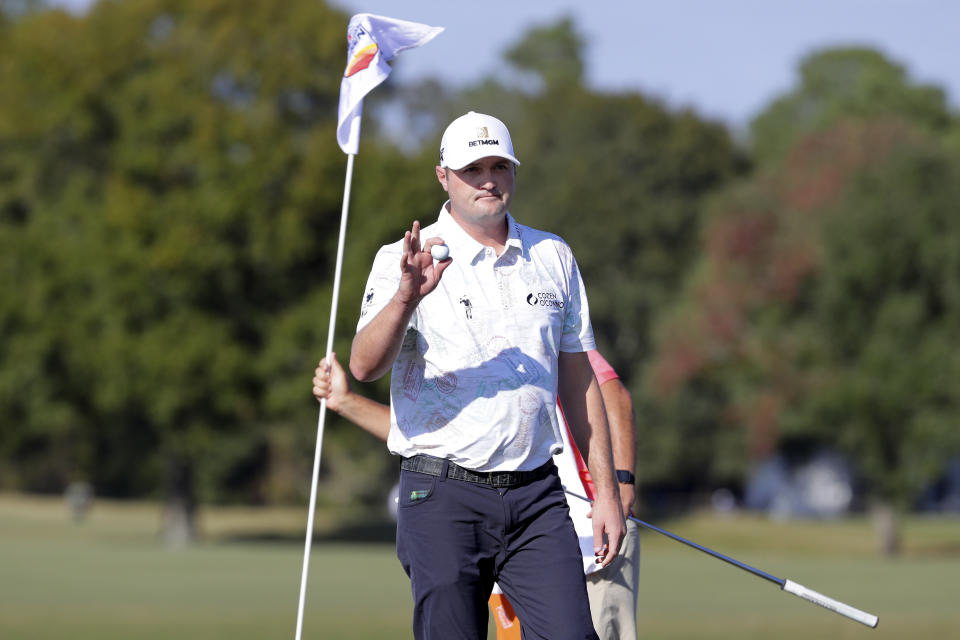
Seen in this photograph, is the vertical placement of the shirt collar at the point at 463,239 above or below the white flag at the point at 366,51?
below

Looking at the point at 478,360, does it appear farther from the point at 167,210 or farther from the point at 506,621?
the point at 167,210

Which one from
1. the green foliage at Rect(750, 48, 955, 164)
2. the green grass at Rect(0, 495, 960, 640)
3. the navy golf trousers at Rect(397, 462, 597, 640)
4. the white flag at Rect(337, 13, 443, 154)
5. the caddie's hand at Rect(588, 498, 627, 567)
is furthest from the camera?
the green foliage at Rect(750, 48, 955, 164)

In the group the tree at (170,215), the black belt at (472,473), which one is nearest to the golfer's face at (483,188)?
the black belt at (472,473)

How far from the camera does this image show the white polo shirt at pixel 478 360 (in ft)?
18.1

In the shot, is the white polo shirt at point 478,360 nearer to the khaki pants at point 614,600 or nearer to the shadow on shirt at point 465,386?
the shadow on shirt at point 465,386

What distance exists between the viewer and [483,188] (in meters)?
5.62

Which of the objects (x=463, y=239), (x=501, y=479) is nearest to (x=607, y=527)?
(x=501, y=479)

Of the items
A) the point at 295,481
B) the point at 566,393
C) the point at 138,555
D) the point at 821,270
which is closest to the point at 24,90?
the point at 138,555

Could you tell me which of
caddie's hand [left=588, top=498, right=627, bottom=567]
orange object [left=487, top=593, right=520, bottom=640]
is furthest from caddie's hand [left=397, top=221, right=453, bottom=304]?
orange object [left=487, top=593, right=520, bottom=640]

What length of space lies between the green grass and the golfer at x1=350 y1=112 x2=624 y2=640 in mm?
12369

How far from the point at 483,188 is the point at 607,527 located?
132 centimetres

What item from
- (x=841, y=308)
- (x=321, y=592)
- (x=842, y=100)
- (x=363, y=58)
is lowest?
(x=321, y=592)

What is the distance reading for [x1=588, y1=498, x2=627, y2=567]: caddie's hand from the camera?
5.74 m

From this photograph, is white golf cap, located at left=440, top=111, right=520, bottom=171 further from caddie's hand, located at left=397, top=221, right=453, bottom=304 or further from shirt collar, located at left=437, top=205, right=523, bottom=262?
caddie's hand, located at left=397, top=221, right=453, bottom=304
